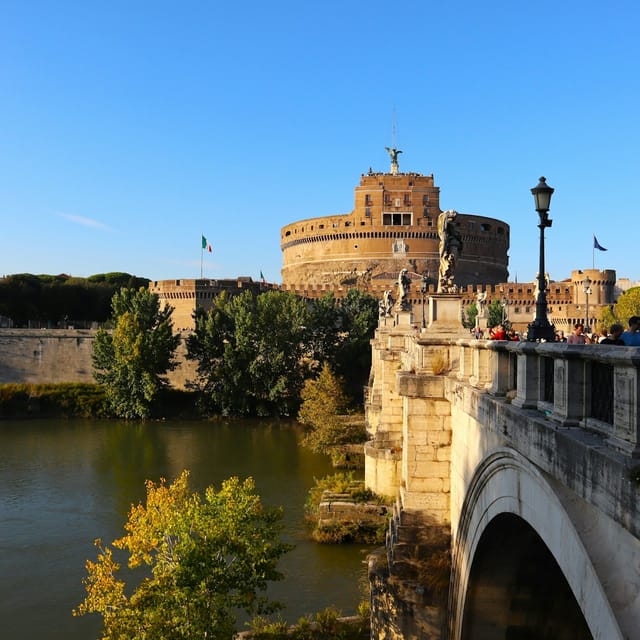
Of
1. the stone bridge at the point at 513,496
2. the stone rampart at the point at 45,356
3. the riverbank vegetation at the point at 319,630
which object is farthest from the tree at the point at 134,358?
the stone bridge at the point at 513,496

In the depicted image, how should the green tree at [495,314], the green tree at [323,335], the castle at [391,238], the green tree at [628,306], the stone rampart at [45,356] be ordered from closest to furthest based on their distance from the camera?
the green tree at [323,335] → the green tree at [628,306] → the stone rampart at [45,356] → the green tree at [495,314] → the castle at [391,238]

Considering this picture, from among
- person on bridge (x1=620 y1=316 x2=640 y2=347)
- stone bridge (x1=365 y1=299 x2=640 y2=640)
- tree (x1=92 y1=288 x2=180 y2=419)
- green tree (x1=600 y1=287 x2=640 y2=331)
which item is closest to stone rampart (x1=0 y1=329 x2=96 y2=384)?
tree (x1=92 y1=288 x2=180 y2=419)

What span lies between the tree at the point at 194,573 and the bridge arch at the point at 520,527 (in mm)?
2824

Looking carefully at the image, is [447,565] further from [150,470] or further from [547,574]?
[150,470]

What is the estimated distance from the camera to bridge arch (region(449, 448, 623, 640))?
136 inches

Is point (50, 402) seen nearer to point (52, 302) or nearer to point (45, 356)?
point (45, 356)

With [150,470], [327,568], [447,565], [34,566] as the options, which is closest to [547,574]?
[447,565]

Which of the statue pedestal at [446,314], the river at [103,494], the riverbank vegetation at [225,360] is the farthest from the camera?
the riverbank vegetation at [225,360]

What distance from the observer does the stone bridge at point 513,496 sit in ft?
10.6

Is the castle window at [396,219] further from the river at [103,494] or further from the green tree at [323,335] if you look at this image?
the river at [103,494]

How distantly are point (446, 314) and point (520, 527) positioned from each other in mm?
2990

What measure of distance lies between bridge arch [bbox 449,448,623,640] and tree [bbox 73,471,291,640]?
9.27ft

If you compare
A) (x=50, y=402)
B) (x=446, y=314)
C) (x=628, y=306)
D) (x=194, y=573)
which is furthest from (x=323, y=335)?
(x=194, y=573)

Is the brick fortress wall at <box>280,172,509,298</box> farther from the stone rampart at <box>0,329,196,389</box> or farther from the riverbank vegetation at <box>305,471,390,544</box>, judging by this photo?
the riverbank vegetation at <box>305,471,390,544</box>
